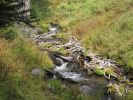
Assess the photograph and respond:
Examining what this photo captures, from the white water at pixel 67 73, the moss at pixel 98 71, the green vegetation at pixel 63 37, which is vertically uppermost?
the green vegetation at pixel 63 37

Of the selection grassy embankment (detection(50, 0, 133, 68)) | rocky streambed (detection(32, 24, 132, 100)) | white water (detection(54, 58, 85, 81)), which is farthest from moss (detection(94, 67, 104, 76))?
grassy embankment (detection(50, 0, 133, 68))

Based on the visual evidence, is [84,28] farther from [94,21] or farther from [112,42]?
[112,42]

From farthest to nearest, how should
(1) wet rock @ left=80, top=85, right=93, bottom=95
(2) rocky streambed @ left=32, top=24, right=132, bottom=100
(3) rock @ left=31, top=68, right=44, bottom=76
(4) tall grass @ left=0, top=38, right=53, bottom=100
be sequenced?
(2) rocky streambed @ left=32, top=24, right=132, bottom=100 < (1) wet rock @ left=80, top=85, right=93, bottom=95 < (3) rock @ left=31, top=68, right=44, bottom=76 < (4) tall grass @ left=0, top=38, right=53, bottom=100

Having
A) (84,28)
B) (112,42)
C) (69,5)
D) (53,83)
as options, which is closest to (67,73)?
(53,83)

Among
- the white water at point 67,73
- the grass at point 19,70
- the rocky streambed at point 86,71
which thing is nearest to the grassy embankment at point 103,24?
the rocky streambed at point 86,71

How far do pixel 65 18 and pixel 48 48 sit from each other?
774cm

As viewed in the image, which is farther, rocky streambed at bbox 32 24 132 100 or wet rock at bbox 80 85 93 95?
rocky streambed at bbox 32 24 132 100

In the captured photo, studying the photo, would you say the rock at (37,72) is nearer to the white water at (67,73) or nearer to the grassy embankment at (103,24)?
the white water at (67,73)

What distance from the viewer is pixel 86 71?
1767 centimetres

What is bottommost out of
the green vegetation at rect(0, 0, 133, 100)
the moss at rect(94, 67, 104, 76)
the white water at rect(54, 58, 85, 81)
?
the moss at rect(94, 67, 104, 76)

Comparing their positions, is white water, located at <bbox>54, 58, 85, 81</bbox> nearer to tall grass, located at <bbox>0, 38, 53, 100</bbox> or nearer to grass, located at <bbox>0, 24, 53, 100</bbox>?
grass, located at <bbox>0, 24, 53, 100</bbox>

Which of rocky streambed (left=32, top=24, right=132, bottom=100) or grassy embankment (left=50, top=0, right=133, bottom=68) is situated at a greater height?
grassy embankment (left=50, top=0, right=133, bottom=68)

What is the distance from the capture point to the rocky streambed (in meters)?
15.2

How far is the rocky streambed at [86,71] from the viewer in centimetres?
1517
